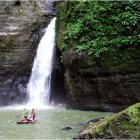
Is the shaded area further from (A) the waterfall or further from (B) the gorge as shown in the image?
(A) the waterfall

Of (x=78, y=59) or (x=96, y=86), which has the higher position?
(x=78, y=59)

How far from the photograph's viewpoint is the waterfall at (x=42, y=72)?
26.8 metres

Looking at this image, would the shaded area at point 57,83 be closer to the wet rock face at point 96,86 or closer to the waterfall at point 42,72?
the waterfall at point 42,72

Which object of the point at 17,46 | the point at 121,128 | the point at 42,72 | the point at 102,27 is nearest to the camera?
the point at 121,128

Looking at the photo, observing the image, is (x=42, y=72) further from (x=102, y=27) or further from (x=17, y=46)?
(x=102, y=27)

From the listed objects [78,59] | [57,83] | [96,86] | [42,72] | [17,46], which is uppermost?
[17,46]

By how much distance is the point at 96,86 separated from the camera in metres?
22.2

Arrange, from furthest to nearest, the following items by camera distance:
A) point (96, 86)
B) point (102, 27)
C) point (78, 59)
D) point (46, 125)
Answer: point (78, 59) → point (102, 27) → point (96, 86) → point (46, 125)

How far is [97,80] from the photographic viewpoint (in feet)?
72.6

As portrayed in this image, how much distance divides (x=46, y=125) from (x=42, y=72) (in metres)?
10.4

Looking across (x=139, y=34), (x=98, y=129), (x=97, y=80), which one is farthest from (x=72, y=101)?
(x=98, y=129)

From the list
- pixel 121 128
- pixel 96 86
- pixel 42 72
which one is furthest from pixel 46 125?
pixel 42 72

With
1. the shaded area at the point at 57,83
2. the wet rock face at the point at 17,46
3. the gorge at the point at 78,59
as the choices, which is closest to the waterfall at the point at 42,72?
the gorge at the point at 78,59

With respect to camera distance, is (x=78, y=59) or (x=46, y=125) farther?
(x=78, y=59)
